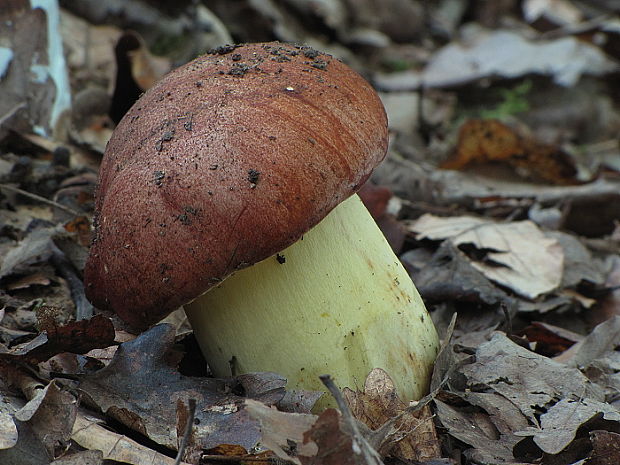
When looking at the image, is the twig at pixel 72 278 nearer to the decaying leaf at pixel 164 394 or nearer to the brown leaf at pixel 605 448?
the decaying leaf at pixel 164 394

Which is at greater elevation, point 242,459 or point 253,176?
point 253,176

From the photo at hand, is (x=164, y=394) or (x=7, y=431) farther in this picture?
(x=164, y=394)

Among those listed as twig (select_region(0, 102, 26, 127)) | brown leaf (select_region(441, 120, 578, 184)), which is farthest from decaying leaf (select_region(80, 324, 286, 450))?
brown leaf (select_region(441, 120, 578, 184))

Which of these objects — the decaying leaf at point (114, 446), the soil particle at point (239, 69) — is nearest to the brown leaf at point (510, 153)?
the soil particle at point (239, 69)

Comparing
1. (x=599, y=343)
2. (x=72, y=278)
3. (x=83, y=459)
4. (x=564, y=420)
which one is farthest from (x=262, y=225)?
(x=599, y=343)

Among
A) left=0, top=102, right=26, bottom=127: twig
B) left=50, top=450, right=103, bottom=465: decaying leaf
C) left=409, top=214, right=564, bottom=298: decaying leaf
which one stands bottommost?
left=409, top=214, right=564, bottom=298: decaying leaf

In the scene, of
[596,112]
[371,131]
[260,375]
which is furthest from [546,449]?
[596,112]

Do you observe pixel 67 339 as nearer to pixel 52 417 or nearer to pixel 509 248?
pixel 52 417

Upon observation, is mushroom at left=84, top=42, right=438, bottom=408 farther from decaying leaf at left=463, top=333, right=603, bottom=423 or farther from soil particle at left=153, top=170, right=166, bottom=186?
decaying leaf at left=463, top=333, right=603, bottom=423
